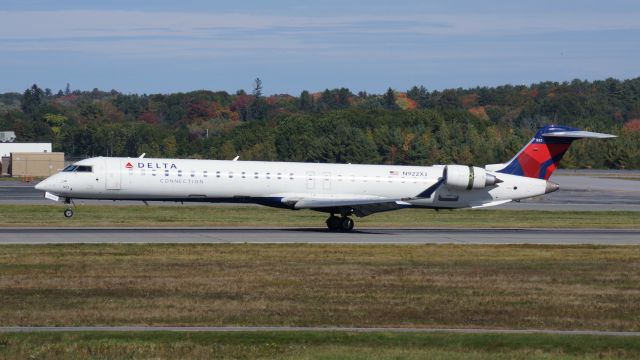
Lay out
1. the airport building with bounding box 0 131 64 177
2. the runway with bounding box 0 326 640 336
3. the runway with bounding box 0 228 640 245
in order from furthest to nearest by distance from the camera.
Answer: the airport building with bounding box 0 131 64 177
the runway with bounding box 0 228 640 245
the runway with bounding box 0 326 640 336

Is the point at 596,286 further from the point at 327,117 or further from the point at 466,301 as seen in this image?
the point at 327,117

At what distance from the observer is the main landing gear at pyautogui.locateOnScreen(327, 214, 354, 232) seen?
133 feet

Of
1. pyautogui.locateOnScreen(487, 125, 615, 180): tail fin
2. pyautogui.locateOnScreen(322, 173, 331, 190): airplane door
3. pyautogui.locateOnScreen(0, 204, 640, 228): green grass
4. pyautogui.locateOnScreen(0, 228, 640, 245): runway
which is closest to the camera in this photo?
pyautogui.locateOnScreen(0, 228, 640, 245): runway

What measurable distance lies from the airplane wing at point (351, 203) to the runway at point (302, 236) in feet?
3.29

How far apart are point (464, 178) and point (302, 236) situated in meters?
7.14

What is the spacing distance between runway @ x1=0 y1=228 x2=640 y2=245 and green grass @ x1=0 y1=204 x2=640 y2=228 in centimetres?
332

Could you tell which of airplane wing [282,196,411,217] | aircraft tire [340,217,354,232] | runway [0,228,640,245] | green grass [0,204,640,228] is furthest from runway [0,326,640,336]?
green grass [0,204,640,228]

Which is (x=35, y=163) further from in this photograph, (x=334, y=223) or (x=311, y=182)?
(x=311, y=182)

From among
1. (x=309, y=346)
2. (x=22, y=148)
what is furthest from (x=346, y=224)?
(x=22, y=148)

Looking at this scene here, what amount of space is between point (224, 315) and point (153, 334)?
2.76m

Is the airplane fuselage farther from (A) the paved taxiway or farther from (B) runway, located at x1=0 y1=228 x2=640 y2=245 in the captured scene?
(A) the paved taxiway

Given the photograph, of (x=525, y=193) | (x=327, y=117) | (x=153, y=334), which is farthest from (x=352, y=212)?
(x=327, y=117)

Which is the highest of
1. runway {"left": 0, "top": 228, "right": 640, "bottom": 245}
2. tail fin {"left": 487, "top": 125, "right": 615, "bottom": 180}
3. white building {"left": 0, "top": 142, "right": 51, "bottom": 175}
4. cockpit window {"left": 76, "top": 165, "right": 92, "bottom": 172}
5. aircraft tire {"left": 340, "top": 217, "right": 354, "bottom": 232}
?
white building {"left": 0, "top": 142, "right": 51, "bottom": 175}

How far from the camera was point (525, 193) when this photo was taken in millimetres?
42062
